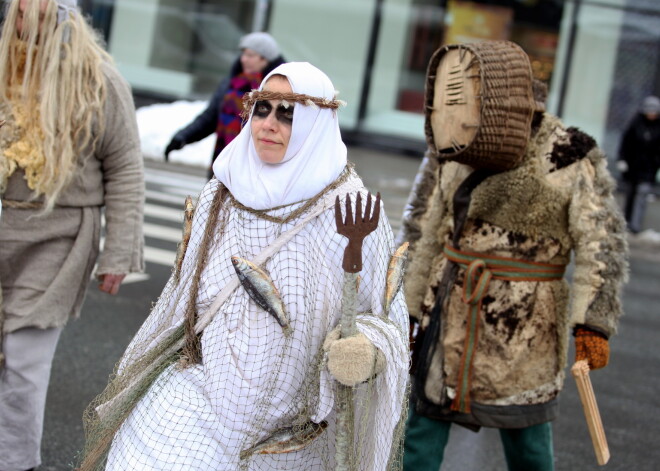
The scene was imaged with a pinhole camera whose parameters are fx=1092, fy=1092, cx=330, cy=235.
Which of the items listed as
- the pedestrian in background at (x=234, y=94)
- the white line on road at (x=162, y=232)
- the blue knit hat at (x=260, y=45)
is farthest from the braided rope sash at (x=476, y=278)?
the white line on road at (x=162, y=232)

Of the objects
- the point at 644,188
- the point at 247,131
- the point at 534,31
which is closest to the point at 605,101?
the point at 534,31

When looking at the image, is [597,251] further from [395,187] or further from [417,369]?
[395,187]

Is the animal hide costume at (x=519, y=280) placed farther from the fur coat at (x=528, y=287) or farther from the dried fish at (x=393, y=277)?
the dried fish at (x=393, y=277)

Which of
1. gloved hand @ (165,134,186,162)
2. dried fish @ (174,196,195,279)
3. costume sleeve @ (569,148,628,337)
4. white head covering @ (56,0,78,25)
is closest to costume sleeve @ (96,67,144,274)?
white head covering @ (56,0,78,25)

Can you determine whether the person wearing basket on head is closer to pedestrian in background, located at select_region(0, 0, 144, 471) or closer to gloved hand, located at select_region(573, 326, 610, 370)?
gloved hand, located at select_region(573, 326, 610, 370)

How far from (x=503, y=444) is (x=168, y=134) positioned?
1229 centimetres

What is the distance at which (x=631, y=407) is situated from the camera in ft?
22.2

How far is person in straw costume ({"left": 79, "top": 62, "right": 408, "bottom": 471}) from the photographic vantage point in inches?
120

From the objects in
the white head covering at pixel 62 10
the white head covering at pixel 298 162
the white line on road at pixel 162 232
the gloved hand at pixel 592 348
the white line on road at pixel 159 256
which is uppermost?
the white head covering at pixel 62 10

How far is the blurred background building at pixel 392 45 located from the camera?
59.8 feet

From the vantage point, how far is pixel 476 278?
410 centimetres

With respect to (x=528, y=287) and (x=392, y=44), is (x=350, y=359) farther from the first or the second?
(x=392, y=44)

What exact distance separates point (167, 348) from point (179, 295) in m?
0.16

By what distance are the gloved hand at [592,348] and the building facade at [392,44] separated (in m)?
14.4
